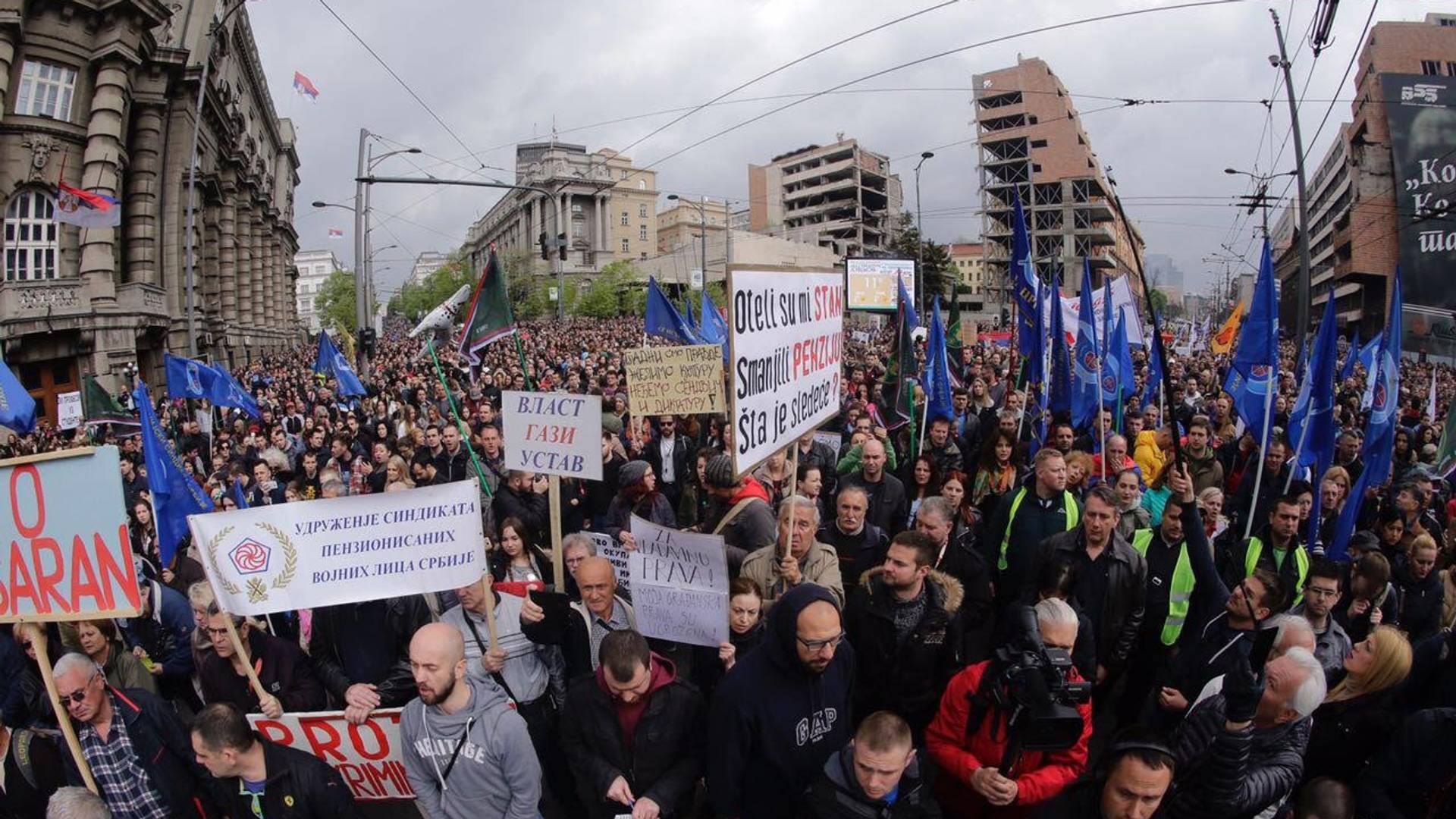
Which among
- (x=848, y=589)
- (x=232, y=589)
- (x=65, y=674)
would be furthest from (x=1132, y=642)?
(x=65, y=674)

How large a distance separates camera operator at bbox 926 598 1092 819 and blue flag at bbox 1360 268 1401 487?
5.00m

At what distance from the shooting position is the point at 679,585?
396 centimetres

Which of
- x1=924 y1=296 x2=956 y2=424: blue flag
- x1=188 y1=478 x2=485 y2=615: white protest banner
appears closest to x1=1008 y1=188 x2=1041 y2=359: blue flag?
x1=924 y1=296 x2=956 y2=424: blue flag

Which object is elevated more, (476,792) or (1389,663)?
(1389,663)

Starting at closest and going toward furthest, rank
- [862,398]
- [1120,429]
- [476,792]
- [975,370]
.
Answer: [476,792], [1120,429], [862,398], [975,370]

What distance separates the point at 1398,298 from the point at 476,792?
9.08 metres

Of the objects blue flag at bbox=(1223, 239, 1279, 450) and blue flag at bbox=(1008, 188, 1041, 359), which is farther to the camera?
blue flag at bbox=(1008, 188, 1041, 359)

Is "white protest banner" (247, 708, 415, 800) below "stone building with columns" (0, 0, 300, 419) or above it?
below

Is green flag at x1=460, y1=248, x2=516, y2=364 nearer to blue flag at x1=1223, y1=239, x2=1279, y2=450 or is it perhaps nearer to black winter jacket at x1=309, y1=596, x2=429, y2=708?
black winter jacket at x1=309, y1=596, x2=429, y2=708

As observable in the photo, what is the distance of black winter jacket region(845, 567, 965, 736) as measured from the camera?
3.92 metres

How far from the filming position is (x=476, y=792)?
3311 millimetres

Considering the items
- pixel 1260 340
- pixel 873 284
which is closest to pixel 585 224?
pixel 873 284

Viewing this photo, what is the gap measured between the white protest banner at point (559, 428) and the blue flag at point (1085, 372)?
6104mm

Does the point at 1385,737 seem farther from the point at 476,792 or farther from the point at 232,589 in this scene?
the point at 232,589
